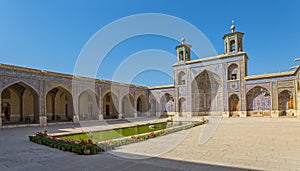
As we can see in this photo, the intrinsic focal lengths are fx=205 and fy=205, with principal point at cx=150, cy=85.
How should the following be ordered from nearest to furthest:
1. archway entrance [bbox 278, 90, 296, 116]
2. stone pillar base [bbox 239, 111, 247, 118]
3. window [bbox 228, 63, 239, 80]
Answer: archway entrance [bbox 278, 90, 296, 116] < stone pillar base [bbox 239, 111, 247, 118] < window [bbox 228, 63, 239, 80]

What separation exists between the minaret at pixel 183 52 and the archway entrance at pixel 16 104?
1795 centimetres

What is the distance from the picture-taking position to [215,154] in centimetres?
548

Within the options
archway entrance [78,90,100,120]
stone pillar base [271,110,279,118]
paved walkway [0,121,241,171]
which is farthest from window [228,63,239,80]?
paved walkway [0,121,241,171]

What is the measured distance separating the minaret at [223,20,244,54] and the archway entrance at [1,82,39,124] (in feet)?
68.5

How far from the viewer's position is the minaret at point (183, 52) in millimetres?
27203

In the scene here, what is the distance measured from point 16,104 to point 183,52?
1972 centimetres

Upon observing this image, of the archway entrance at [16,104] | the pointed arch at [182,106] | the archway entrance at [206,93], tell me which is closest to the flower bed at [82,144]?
the archway entrance at [16,104]

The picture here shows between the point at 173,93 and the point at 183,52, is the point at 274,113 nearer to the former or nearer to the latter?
the point at 173,93

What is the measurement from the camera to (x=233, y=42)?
23.5m

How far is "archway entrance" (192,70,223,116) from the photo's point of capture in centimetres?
2444

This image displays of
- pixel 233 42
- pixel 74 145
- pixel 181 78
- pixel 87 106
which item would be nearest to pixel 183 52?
pixel 181 78

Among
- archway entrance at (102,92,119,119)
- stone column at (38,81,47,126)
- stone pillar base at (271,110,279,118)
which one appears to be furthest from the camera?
archway entrance at (102,92,119,119)

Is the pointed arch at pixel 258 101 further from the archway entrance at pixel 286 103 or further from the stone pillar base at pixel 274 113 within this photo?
the archway entrance at pixel 286 103

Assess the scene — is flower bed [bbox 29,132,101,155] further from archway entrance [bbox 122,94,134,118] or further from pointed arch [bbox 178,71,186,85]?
pointed arch [bbox 178,71,186,85]
